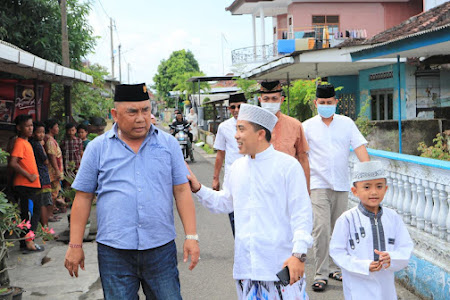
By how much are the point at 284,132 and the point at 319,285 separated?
61.1 inches

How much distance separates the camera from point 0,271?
16.3 ft

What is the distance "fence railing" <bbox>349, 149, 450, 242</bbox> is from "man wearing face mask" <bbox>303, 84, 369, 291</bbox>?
532 mm

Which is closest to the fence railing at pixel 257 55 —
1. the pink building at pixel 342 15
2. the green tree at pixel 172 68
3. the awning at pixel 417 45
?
the pink building at pixel 342 15

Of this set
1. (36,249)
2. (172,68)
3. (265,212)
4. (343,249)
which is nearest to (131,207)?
(265,212)

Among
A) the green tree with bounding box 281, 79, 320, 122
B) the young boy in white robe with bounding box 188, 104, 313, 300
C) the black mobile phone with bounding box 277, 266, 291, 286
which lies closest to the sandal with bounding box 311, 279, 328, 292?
the young boy in white robe with bounding box 188, 104, 313, 300

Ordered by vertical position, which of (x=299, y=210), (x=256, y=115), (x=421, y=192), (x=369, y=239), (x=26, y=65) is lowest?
(x=369, y=239)

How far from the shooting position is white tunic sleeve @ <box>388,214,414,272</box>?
362cm

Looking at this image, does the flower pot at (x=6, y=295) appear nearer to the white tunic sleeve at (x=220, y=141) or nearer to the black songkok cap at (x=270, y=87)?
the white tunic sleeve at (x=220, y=141)

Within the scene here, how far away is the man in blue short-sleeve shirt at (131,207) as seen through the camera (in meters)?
3.46

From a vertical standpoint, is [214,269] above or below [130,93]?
below

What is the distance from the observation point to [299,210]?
11.5ft

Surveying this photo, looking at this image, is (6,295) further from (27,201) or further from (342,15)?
(342,15)

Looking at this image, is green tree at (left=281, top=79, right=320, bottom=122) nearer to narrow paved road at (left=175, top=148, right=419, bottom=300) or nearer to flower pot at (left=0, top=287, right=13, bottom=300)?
narrow paved road at (left=175, top=148, right=419, bottom=300)

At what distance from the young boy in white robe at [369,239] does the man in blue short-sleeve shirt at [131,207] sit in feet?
3.34
